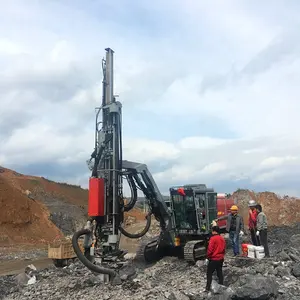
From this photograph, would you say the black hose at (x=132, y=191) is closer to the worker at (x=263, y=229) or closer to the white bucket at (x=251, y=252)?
the white bucket at (x=251, y=252)

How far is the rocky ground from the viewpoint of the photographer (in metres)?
9.45

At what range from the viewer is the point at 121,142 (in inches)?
516

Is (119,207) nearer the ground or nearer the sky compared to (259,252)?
nearer the sky

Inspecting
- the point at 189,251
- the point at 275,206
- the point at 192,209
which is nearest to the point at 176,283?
the point at 189,251

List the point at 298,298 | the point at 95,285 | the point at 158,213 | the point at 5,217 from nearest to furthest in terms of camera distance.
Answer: the point at 298,298
the point at 95,285
the point at 158,213
the point at 5,217

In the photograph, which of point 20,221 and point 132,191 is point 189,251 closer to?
point 132,191

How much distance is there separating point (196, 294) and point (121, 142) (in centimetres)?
508

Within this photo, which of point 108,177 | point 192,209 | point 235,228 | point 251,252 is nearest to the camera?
point 108,177

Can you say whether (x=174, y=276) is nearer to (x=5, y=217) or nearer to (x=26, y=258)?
(x=26, y=258)

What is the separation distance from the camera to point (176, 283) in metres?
11.5

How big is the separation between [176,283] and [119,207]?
9.01ft

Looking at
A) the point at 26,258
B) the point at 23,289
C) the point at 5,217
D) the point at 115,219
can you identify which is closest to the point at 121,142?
the point at 115,219

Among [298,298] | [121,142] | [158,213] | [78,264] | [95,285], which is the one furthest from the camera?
[78,264]

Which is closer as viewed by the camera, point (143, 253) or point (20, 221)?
point (143, 253)
